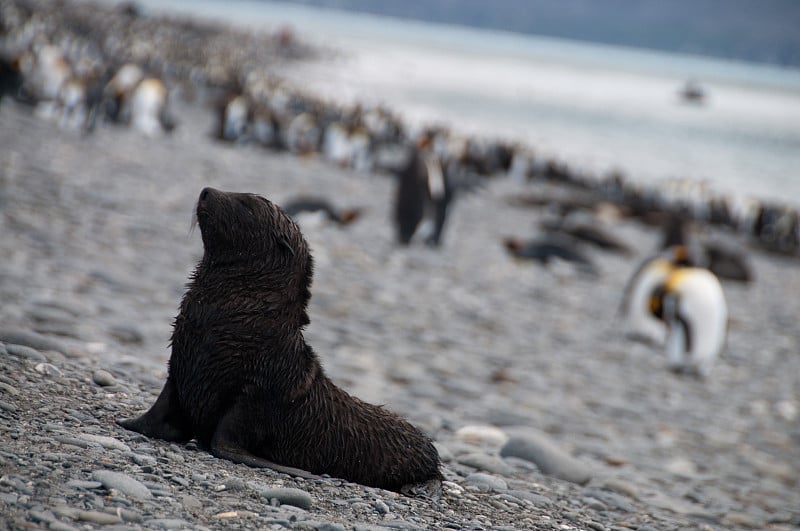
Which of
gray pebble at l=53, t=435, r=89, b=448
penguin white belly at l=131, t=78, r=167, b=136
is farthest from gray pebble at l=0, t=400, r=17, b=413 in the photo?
penguin white belly at l=131, t=78, r=167, b=136

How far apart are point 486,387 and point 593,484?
1906 millimetres

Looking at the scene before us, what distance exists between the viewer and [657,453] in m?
5.55

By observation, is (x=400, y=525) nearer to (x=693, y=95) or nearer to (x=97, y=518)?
(x=97, y=518)

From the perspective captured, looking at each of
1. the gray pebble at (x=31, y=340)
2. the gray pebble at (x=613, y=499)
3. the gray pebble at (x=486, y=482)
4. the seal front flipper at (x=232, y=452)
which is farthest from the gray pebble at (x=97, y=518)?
the gray pebble at (x=613, y=499)

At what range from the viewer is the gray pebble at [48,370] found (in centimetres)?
342

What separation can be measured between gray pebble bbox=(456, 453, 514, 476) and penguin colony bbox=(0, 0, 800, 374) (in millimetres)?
4359

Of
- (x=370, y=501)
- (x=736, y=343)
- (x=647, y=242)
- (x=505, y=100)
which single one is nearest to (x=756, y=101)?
(x=505, y=100)

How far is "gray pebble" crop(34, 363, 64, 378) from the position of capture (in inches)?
135

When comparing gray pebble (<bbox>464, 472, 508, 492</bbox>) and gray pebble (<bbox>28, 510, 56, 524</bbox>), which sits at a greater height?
gray pebble (<bbox>464, 472, 508, 492</bbox>)

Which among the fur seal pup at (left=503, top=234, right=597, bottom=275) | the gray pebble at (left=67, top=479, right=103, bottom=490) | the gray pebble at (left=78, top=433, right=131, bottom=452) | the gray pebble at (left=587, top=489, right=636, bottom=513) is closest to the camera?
the gray pebble at (left=67, top=479, right=103, bottom=490)

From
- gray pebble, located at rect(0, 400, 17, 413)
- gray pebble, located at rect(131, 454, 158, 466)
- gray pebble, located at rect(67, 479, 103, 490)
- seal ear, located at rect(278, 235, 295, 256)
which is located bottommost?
gray pebble, located at rect(67, 479, 103, 490)

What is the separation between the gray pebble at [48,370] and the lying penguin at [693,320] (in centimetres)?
601

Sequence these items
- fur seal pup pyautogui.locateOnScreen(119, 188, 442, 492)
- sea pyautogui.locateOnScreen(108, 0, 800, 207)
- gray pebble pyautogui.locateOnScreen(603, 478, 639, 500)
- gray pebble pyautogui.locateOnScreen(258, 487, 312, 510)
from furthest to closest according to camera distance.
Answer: sea pyautogui.locateOnScreen(108, 0, 800, 207)
gray pebble pyautogui.locateOnScreen(603, 478, 639, 500)
fur seal pup pyautogui.locateOnScreen(119, 188, 442, 492)
gray pebble pyautogui.locateOnScreen(258, 487, 312, 510)

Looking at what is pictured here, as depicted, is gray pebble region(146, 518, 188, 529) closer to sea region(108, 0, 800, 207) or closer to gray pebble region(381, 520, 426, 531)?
gray pebble region(381, 520, 426, 531)
